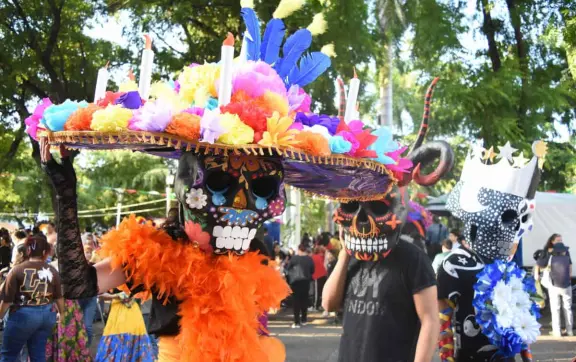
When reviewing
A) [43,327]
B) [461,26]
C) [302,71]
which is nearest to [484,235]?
[302,71]

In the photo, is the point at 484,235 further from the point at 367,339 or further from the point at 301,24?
the point at 301,24

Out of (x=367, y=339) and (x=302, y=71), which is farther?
(x=367, y=339)

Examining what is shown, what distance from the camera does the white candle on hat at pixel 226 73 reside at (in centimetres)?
268

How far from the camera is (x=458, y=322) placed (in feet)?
13.9

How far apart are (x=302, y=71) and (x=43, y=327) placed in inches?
173

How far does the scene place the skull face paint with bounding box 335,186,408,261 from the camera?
3691 millimetres

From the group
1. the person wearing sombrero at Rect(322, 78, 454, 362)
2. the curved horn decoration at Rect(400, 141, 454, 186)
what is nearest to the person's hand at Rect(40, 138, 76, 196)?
the person wearing sombrero at Rect(322, 78, 454, 362)

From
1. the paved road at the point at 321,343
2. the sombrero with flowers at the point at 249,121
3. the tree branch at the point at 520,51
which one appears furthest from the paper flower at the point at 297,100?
the tree branch at the point at 520,51

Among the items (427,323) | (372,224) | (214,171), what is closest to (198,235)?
(214,171)

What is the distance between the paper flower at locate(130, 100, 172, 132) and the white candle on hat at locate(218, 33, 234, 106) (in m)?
0.23

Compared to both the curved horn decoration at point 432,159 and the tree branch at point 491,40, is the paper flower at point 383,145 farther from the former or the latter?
the tree branch at point 491,40

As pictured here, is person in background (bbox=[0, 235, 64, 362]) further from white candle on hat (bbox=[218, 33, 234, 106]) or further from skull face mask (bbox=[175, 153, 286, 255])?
white candle on hat (bbox=[218, 33, 234, 106])

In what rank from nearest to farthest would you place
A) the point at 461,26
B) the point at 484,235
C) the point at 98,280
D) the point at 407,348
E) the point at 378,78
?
the point at 98,280
the point at 407,348
the point at 484,235
the point at 461,26
the point at 378,78

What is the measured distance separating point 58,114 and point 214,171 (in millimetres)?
620
